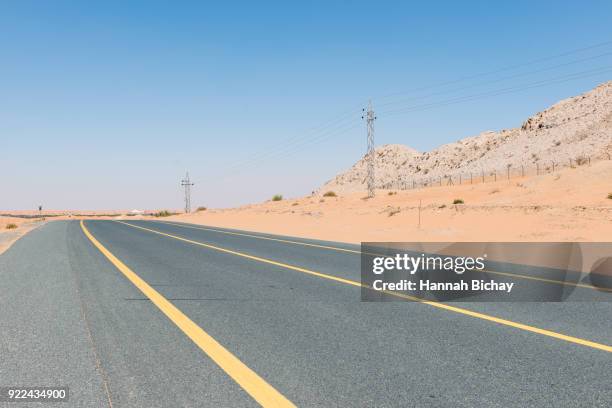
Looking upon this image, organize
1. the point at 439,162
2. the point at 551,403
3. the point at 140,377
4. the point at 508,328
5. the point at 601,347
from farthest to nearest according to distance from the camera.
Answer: the point at 439,162 → the point at 508,328 → the point at 601,347 → the point at 140,377 → the point at 551,403

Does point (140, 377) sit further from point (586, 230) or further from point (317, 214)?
point (317, 214)

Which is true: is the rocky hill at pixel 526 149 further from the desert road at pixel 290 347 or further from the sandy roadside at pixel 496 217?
the desert road at pixel 290 347

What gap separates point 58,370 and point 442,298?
5.65 meters

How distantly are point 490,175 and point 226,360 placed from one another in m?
109

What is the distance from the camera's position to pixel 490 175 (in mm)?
106625

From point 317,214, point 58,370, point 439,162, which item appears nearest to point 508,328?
point 58,370

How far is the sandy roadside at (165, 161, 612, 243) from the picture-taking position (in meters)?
23.5

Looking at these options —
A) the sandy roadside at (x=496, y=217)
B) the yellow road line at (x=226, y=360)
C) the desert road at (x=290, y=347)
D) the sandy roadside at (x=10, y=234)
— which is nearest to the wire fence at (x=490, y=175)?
the sandy roadside at (x=496, y=217)

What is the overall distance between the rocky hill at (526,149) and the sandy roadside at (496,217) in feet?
135

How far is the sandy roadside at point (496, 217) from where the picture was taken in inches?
925

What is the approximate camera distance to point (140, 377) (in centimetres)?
438

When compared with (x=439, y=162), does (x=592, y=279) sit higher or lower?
lower

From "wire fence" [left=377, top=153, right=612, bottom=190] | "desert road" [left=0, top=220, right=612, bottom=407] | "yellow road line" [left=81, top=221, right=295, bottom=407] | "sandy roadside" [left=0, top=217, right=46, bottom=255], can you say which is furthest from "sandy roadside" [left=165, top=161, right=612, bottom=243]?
"wire fence" [left=377, top=153, right=612, bottom=190]

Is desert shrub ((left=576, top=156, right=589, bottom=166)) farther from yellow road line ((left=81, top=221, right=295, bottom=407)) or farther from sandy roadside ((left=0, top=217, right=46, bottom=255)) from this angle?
yellow road line ((left=81, top=221, right=295, bottom=407))
